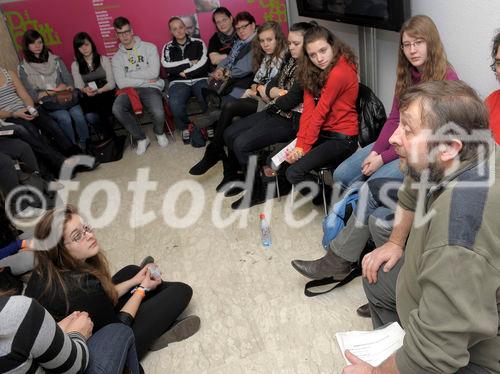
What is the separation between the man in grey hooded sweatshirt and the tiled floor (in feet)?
2.81

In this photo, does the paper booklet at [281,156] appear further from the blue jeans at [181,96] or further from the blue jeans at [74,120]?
the blue jeans at [74,120]

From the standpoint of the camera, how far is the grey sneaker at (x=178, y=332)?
198cm

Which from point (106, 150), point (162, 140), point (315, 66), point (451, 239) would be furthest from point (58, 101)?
point (451, 239)

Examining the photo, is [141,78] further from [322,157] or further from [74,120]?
[322,157]

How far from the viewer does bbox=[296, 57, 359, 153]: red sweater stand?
2.49m

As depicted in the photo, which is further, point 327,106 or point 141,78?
point 141,78

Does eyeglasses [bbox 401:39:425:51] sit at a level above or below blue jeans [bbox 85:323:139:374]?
above

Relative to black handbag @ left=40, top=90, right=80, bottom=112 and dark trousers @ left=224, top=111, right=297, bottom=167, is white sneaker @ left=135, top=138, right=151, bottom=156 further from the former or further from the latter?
dark trousers @ left=224, top=111, right=297, bottom=167

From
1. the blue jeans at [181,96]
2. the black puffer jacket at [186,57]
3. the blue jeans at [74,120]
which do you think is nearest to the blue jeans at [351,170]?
the blue jeans at [181,96]

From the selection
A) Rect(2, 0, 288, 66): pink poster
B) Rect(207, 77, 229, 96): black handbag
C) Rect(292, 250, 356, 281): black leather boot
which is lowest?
Rect(292, 250, 356, 281): black leather boot

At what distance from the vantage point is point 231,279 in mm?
2383

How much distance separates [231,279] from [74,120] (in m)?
2.97

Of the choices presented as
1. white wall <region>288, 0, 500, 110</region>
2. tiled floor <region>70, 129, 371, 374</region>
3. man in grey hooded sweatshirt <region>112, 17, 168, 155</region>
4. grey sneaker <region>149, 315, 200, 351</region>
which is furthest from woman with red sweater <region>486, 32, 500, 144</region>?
man in grey hooded sweatshirt <region>112, 17, 168, 155</region>

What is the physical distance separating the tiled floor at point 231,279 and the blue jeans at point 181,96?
3.05ft
